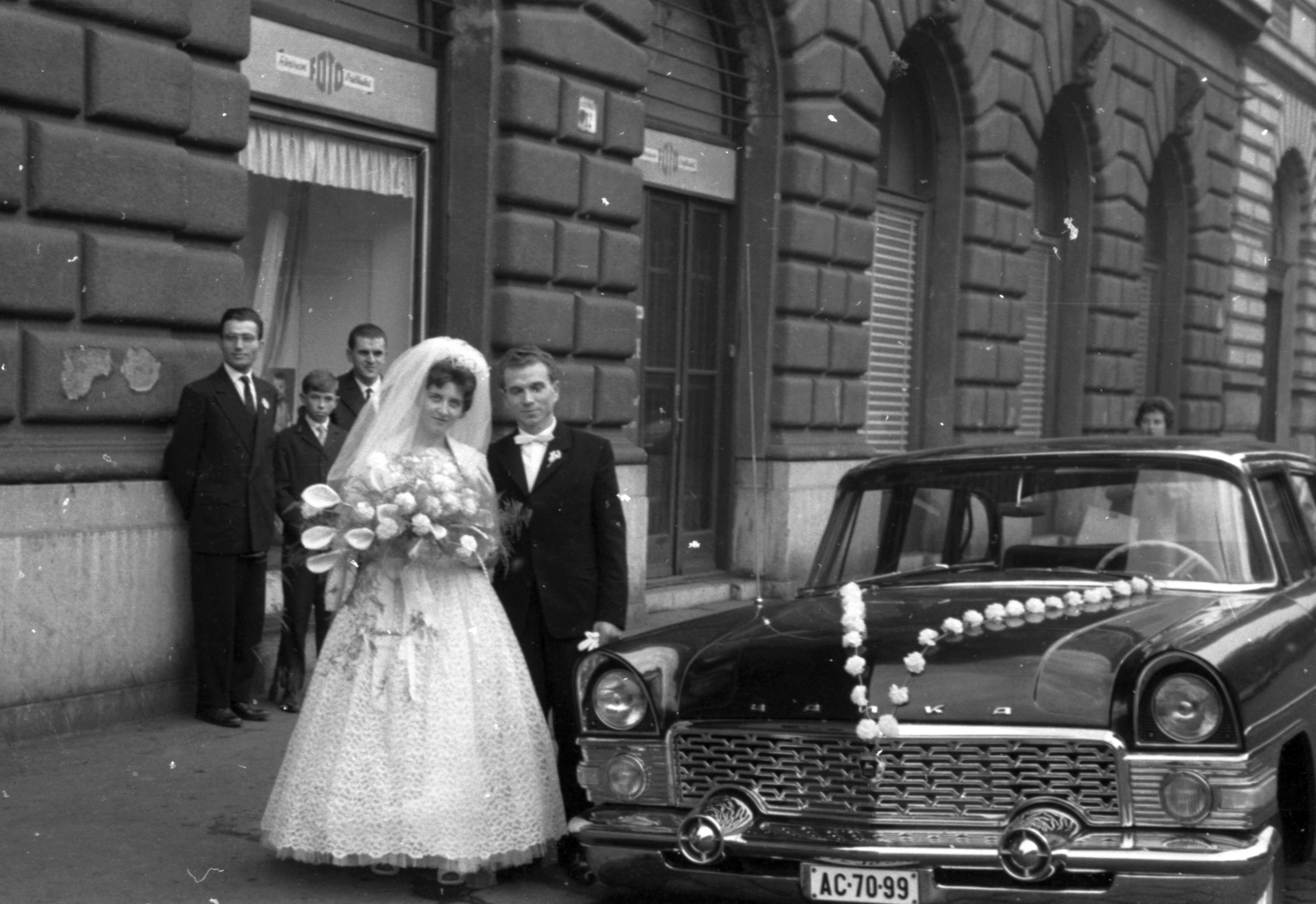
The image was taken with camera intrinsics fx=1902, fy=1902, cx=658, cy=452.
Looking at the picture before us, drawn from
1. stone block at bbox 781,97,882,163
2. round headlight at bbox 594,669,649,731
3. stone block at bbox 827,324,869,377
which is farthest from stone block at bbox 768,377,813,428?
round headlight at bbox 594,669,649,731

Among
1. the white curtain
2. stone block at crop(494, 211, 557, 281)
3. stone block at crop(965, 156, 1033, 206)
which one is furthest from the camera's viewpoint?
stone block at crop(965, 156, 1033, 206)

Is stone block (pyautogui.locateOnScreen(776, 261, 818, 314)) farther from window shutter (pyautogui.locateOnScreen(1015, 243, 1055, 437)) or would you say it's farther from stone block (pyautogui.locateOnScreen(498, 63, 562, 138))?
window shutter (pyautogui.locateOnScreen(1015, 243, 1055, 437))

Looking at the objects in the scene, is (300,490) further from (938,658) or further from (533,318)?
(938,658)

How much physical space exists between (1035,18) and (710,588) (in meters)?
7.46

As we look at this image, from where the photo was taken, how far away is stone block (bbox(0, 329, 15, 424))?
7527mm

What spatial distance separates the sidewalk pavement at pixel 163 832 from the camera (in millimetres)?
5543

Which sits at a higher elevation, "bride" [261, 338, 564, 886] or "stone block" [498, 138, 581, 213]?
"stone block" [498, 138, 581, 213]

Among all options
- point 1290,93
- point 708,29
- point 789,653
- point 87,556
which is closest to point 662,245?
point 708,29

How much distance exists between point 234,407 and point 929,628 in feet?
13.3

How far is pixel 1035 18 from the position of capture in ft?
58.3

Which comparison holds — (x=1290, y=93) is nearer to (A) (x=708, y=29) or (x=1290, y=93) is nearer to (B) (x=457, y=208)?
(A) (x=708, y=29)

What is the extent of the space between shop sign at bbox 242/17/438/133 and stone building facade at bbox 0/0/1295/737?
0.06 ft

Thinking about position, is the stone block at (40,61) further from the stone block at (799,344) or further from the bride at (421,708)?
the stone block at (799,344)

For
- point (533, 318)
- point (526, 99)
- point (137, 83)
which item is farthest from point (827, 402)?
point (137, 83)
